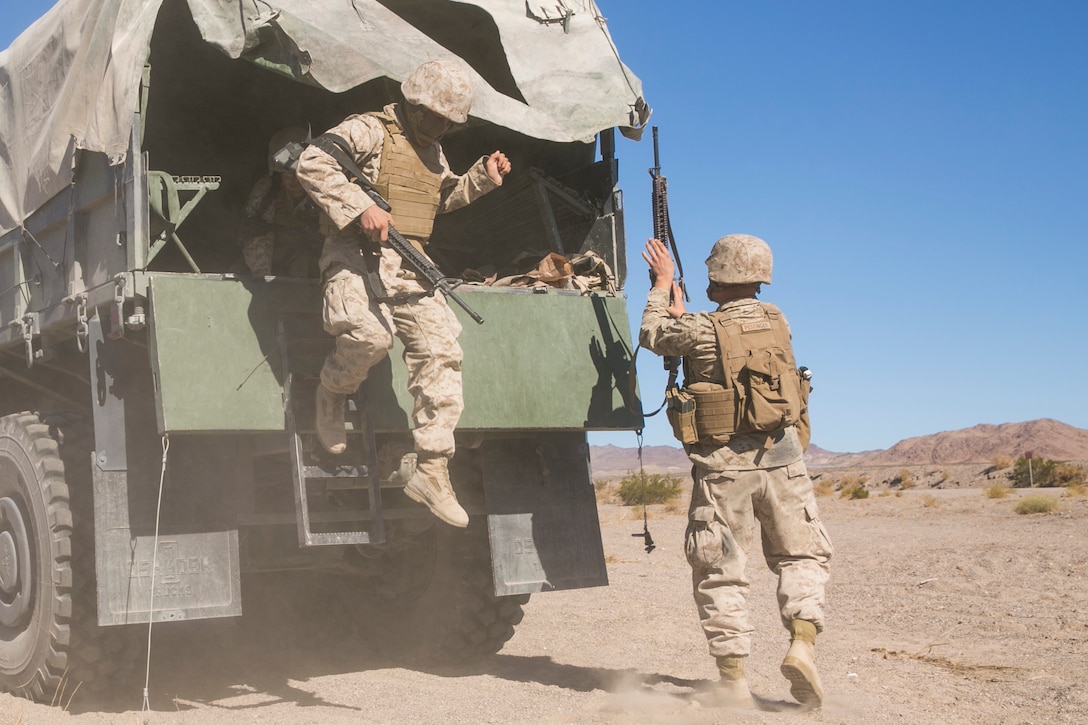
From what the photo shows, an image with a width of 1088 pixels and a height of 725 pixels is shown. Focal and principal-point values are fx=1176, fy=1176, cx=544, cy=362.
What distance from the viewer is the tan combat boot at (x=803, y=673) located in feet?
14.4

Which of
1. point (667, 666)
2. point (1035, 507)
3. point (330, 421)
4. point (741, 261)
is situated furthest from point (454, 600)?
point (1035, 507)

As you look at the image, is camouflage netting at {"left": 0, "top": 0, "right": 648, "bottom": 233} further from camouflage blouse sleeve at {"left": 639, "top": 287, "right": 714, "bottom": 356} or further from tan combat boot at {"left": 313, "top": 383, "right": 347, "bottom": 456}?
tan combat boot at {"left": 313, "top": 383, "right": 347, "bottom": 456}

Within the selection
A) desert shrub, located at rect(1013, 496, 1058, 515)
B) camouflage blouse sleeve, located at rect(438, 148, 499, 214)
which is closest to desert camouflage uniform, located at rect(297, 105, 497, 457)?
camouflage blouse sleeve, located at rect(438, 148, 499, 214)

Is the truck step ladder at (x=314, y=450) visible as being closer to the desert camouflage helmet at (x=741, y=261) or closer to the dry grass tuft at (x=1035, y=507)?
the desert camouflage helmet at (x=741, y=261)

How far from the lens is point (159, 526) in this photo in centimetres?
480

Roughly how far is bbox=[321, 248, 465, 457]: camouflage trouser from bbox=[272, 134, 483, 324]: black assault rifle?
0.12 meters

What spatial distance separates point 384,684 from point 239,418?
159cm

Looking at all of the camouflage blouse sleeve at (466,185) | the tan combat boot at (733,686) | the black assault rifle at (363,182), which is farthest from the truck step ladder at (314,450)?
the tan combat boot at (733,686)

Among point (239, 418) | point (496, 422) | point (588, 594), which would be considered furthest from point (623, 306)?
point (588, 594)

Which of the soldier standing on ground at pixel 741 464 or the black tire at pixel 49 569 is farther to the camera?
the black tire at pixel 49 569

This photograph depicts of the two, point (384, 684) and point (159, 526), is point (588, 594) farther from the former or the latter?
point (159, 526)

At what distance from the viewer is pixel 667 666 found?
19.0 ft

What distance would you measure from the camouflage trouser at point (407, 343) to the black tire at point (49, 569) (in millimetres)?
1288

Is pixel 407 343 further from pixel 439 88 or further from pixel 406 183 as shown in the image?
pixel 439 88
